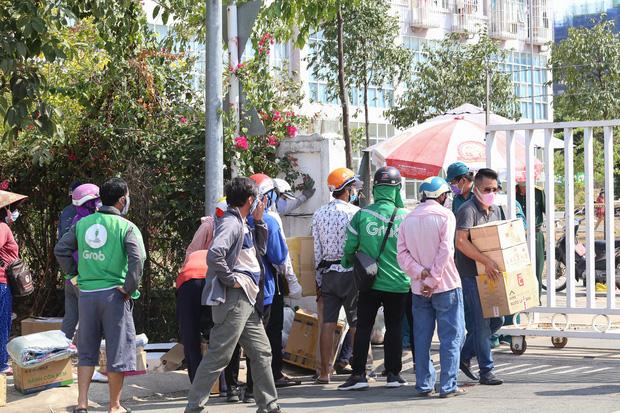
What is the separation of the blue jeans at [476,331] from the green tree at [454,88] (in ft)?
84.3

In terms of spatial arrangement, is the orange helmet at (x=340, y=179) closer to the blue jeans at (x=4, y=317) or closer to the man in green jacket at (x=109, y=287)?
the man in green jacket at (x=109, y=287)

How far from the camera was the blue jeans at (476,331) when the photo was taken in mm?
9797

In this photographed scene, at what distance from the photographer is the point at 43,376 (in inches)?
384

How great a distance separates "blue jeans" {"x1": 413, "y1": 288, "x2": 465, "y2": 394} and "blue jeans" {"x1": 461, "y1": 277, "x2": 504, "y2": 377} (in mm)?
453

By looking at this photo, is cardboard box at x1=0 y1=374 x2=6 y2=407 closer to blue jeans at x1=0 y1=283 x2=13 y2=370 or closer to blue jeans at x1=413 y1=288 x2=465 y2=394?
blue jeans at x1=0 y1=283 x2=13 y2=370

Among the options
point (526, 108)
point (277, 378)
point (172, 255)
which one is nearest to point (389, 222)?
point (277, 378)

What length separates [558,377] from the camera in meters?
10.3

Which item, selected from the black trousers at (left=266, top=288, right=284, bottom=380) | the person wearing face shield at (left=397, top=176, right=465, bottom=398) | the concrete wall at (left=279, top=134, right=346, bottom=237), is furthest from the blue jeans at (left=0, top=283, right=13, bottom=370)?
the person wearing face shield at (left=397, top=176, right=465, bottom=398)

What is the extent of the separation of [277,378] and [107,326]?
6.87 ft

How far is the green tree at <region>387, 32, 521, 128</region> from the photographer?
117 ft

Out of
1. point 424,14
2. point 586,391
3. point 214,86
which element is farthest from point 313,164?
point 424,14

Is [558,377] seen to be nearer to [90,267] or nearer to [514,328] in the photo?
[514,328]

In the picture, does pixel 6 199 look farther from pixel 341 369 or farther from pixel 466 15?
pixel 466 15

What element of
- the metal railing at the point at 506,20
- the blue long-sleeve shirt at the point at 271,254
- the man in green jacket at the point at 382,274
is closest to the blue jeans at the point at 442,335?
the man in green jacket at the point at 382,274
